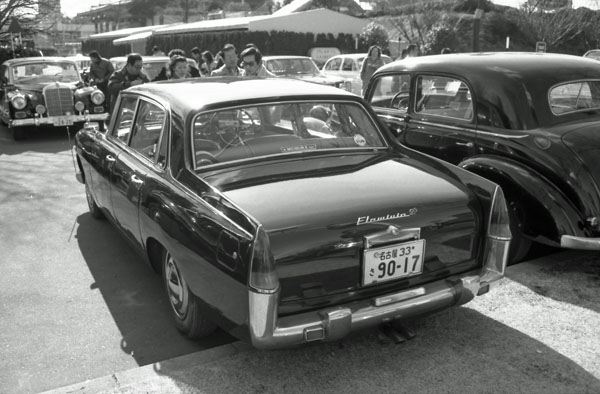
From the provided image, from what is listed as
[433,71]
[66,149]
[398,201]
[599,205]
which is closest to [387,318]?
[398,201]

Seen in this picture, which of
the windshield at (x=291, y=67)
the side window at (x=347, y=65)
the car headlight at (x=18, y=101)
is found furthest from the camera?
the side window at (x=347, y=65)

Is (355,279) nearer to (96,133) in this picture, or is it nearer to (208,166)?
(208,166)

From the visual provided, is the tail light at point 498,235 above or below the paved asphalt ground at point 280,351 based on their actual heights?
above

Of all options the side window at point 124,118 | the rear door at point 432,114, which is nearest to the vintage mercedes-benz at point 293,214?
the side window at point 124,118

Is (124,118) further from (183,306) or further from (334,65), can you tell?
(334,65)

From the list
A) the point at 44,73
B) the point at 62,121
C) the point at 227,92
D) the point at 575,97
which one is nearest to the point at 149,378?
the point at 227,92

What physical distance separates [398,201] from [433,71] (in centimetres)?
283

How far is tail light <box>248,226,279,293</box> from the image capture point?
261 cm

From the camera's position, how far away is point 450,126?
16.9 ft

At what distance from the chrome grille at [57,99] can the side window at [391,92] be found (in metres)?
7.32

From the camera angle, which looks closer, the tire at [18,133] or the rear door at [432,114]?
the rear door at [432,114]

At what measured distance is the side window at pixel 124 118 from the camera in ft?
15.0

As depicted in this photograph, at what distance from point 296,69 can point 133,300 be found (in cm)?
1301

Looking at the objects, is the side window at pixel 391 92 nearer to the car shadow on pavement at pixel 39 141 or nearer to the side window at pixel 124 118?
the side window at pixel 124 118
